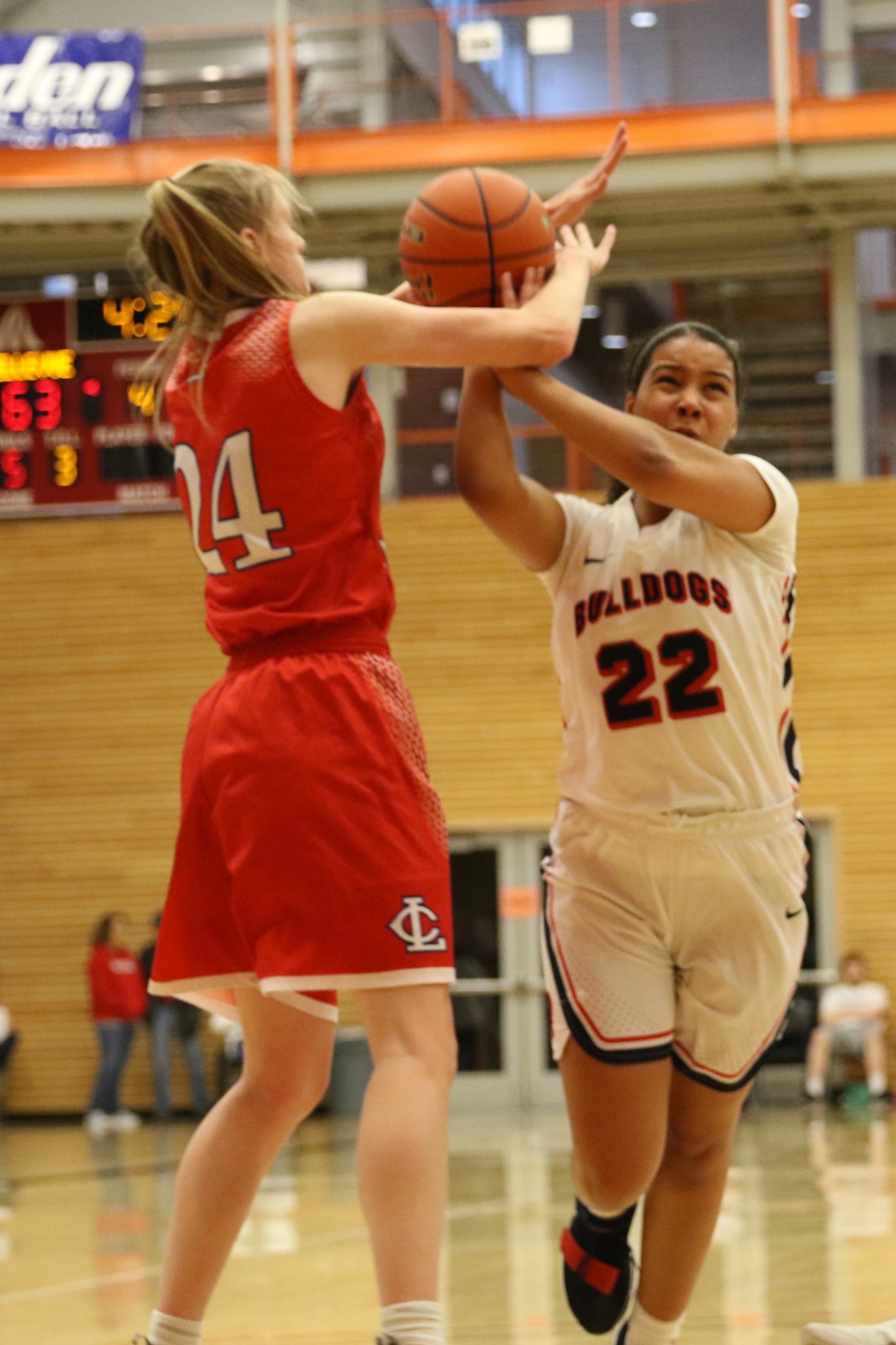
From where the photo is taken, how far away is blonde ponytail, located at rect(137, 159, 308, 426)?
3.01 meters

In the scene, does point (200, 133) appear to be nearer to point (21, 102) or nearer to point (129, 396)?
point (21, 102)

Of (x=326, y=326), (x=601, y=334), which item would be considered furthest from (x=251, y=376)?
(x=601, y=334)

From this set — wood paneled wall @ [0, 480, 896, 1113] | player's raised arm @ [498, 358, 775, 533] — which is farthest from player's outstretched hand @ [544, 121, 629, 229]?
wood paneled wall @ [0, 480, 896, 1113]

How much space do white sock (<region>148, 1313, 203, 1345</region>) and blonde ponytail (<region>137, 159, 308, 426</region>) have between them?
1.57m

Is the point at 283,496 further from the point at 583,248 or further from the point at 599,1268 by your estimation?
the point at 599,1268

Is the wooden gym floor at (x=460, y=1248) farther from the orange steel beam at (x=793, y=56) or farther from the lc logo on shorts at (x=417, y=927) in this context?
the orange steel beam at (x=793, y=56)

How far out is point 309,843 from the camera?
2889mm

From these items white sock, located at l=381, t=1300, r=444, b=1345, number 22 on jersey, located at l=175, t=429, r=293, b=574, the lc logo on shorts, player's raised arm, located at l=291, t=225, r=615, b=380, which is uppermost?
player's raised arm, located at l=291, t=225, r=615, b=380

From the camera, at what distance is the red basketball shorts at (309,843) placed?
2.86m

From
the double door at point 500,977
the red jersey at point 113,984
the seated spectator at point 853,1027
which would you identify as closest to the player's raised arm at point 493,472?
the seated spectator at point 853,1027

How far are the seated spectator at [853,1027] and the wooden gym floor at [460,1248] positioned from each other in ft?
6.73

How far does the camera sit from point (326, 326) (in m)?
2.91

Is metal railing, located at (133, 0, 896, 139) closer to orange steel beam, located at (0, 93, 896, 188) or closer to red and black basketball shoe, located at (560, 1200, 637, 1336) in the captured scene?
orange steel beam, located at (0, 93, 896, 188)

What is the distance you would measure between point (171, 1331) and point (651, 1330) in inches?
40.1
